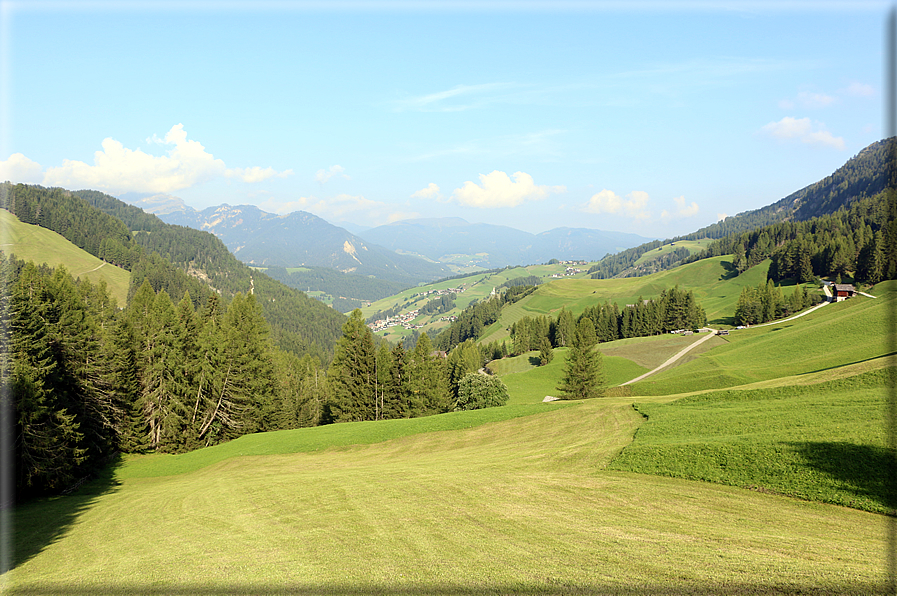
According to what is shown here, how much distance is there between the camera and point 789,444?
19.9 m

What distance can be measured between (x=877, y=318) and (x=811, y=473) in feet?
214

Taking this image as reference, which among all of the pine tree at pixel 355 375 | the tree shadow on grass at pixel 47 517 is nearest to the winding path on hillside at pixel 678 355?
the pine tree at pixel 355 375

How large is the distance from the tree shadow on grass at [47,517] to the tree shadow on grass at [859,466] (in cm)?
2948

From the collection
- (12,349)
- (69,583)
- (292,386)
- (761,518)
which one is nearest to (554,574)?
(761,518)

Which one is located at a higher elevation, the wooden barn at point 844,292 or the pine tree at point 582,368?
the wooden barn at point 844,292

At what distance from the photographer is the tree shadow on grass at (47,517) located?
17.0 metres

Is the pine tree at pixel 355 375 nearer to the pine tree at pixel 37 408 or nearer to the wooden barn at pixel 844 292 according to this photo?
the pine tree at pixel 37 408

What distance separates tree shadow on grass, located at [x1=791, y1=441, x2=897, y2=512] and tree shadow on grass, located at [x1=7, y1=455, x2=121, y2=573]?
2948 cm

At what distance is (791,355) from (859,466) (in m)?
59.2

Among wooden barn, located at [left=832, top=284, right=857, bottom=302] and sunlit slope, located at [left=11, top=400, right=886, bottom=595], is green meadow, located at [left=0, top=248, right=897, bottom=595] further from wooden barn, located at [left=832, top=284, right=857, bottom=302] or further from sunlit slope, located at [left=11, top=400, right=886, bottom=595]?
wooden barn, located at [left=832, top=284, right=857, bottom=302]

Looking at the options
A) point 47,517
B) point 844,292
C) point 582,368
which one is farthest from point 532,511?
point 844,292

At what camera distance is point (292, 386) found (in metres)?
75.3

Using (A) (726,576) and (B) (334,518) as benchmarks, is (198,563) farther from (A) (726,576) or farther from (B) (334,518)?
(A) (726,576)

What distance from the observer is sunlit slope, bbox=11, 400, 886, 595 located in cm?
1082
